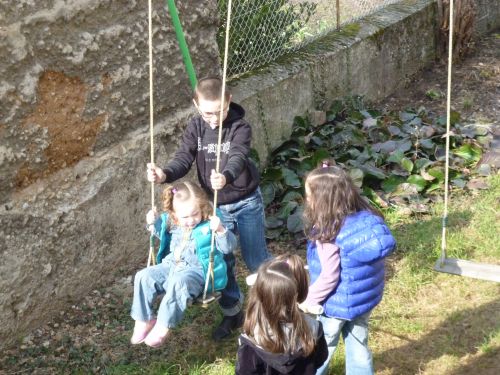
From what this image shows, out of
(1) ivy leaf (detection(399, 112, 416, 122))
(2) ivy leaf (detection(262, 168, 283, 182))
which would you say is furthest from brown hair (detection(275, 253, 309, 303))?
(1) ivy leaf (detection(399, 112, 416, 122))

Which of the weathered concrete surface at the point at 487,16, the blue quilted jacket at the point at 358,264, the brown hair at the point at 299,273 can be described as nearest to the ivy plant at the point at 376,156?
the blue quilted jacket at the point at 358,264

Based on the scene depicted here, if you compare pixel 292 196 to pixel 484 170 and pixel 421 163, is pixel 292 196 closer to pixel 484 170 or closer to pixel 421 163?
pixel 421 163

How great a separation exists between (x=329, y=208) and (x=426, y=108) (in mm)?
4616

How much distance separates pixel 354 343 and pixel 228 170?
106cm

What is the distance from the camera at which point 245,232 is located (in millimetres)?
4176

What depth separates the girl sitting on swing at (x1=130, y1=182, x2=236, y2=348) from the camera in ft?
11.5

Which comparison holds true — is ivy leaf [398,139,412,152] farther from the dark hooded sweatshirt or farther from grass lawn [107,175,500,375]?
the dark hooded sweatshirt

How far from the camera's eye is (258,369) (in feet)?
9.45

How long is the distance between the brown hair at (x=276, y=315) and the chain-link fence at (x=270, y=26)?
3347mm

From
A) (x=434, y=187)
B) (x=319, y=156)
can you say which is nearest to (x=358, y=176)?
(x=319, y=156)

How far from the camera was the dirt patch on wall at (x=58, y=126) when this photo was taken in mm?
4215

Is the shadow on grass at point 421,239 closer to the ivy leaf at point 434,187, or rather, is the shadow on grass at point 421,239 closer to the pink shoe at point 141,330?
the ivy leaf at point 434,187

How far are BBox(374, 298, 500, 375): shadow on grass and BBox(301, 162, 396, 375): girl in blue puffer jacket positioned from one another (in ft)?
2.86

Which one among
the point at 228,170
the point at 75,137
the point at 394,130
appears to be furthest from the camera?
the point at 394,130
